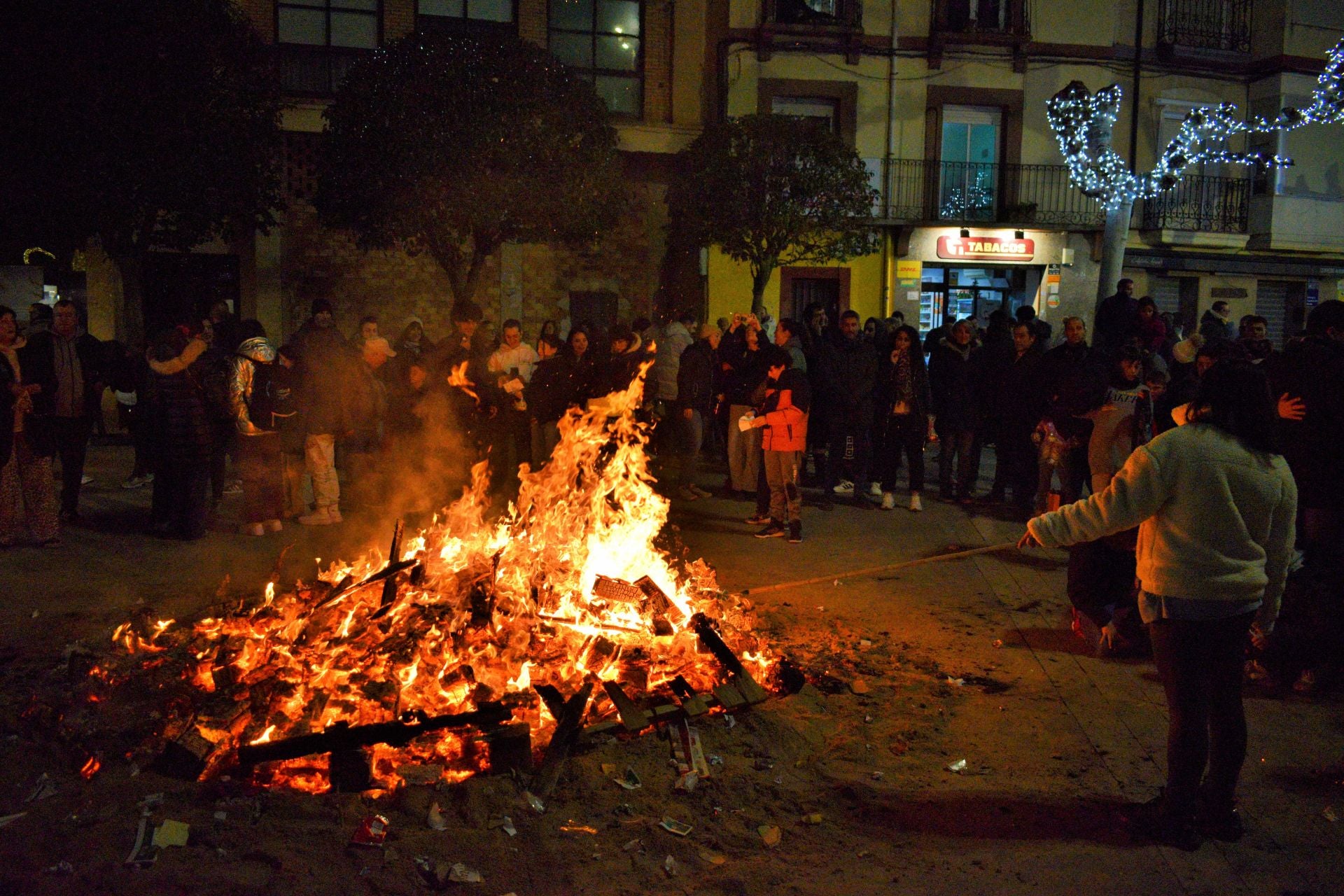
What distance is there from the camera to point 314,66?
64.6ft

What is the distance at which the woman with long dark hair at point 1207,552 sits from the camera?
4.01 m

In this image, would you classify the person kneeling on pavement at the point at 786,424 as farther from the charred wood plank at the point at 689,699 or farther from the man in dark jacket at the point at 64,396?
the man in dark jacket at the point at 64,396

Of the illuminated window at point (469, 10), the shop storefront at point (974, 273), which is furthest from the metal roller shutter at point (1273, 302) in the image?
the illuminated window at point (469, 10)

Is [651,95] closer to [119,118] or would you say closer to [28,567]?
[119,118]

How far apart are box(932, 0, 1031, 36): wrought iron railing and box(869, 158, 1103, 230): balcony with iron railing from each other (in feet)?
9.08

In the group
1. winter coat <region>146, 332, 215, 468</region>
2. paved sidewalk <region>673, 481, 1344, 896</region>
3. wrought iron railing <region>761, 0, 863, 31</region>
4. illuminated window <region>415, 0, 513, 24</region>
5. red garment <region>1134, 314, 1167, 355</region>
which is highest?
wrought iron railing <region>761, 0, 863, 31</region>

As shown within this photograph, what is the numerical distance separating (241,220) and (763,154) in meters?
8.81

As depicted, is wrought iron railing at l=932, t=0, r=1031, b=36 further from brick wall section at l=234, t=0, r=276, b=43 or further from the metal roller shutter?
brick wall section at l=234, t=0, r=276, b=43

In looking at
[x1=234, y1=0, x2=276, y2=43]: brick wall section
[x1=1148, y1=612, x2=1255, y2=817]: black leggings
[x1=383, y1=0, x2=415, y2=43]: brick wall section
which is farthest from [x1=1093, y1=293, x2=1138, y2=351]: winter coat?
[x1=234, y1=0, x2=276, y2=43]: brick wall section

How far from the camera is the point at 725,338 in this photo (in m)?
11.3

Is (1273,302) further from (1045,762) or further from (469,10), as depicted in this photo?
(1045,762)

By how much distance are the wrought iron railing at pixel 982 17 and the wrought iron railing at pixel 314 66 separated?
12.1 m

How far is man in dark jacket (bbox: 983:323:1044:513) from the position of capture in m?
10.8

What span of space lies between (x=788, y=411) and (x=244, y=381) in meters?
4.88
